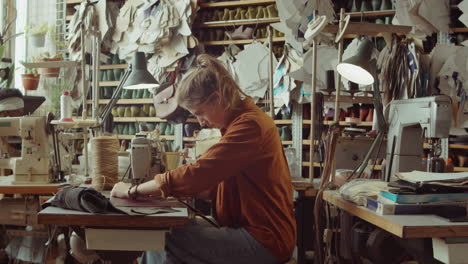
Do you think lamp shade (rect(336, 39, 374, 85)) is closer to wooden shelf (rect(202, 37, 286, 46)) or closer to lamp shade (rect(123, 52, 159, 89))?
lamp shade (rect(123, 52, 159, 89))

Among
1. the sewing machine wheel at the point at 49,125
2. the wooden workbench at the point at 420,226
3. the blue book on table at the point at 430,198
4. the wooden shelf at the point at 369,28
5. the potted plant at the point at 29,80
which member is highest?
the wooden shelf at the point at 369,28

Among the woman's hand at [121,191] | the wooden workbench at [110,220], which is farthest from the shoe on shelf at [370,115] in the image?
the wooden workbench at [110,220]

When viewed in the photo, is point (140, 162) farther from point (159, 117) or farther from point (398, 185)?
point (159, 117)

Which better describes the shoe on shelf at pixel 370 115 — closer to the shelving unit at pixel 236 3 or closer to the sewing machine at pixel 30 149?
the shelving unit at pixel 236 3

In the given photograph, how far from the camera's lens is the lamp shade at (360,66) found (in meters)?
2.27

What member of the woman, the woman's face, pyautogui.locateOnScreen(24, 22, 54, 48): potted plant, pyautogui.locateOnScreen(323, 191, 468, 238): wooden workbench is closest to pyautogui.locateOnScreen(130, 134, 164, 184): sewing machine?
the woman

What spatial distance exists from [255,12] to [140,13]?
1.37 metres

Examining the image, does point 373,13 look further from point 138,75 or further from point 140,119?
point 138,75

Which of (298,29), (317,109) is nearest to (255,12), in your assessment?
(298,29)

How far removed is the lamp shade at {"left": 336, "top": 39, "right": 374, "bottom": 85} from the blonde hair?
64cm

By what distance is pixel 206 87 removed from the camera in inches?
76.5

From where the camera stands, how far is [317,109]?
104 inches

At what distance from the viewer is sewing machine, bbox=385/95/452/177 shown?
6.78 ft

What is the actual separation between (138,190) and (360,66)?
3.74 ft
